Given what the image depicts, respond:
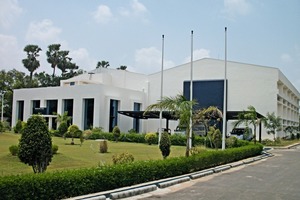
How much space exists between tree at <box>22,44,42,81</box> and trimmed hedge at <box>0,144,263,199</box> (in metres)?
58.9

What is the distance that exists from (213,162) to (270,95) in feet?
95.4

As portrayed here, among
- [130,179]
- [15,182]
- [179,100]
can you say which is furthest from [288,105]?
[15,182]

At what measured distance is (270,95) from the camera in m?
42.2

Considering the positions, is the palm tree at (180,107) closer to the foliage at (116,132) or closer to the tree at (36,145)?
the tree at (36,145)

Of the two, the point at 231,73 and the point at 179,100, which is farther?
the point at 231,73

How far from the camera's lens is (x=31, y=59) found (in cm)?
6750

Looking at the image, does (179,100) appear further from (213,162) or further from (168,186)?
(168,186)

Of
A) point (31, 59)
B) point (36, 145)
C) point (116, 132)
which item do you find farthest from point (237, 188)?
point (31, 59)

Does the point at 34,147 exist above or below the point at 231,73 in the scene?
below

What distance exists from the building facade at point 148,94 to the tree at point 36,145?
A: 3241 centimetres

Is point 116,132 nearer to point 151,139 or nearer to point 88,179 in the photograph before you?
point 151,139

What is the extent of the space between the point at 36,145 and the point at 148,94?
40.5 m

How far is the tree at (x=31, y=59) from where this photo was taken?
6700 centimetres

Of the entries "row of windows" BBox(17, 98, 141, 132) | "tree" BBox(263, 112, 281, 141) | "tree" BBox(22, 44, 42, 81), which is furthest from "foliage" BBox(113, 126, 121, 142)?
"tree" BBox(22, 44, 42, 81)
